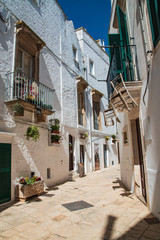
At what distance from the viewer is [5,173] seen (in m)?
5.62

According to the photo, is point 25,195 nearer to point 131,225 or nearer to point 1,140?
point 1,140

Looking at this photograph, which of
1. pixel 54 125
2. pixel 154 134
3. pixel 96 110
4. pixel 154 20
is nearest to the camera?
pixel 154 20

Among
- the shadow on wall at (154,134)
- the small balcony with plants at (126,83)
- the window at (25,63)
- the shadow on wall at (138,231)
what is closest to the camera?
the shadow on wall at (138,231)

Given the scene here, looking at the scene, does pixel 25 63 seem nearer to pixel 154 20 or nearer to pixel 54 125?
pixel 54 125

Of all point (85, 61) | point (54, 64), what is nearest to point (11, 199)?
point (54, 64)

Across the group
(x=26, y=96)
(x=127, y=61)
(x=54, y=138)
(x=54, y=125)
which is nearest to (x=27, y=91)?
(x=26, y=96)

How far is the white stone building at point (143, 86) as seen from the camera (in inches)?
144

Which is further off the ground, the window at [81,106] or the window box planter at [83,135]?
the window at [81,106]

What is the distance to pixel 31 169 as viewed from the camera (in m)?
6.79

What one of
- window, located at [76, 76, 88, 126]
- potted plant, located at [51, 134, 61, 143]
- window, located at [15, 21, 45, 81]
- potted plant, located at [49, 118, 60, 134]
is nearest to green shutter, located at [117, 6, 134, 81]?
window, located at [15, 21, 45, 81]

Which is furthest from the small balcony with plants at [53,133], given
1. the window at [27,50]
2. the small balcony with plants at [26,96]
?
the window at [27,50]

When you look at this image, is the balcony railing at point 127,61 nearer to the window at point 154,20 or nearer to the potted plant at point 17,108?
the window at point 154,20

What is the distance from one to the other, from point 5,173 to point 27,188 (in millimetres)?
844

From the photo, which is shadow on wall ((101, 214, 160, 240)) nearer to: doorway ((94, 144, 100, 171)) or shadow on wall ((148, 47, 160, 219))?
shadow on wall ((148, 47, 160, 219))
